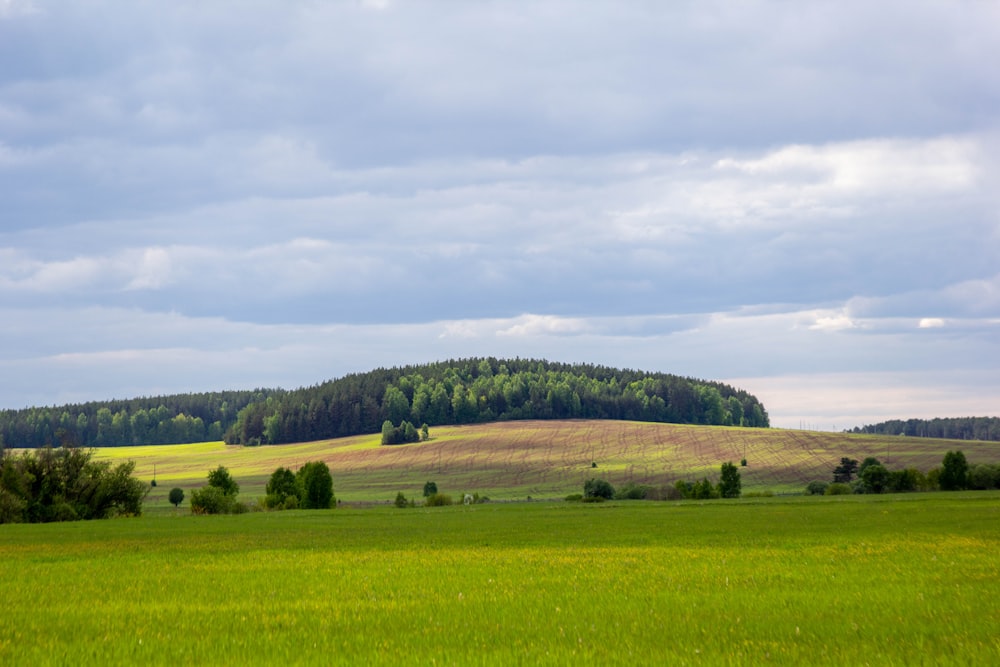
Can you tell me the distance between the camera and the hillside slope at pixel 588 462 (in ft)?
477

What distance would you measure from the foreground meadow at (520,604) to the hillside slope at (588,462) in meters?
104

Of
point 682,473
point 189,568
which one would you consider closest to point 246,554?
point 189,568

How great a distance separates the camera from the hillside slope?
145500mm

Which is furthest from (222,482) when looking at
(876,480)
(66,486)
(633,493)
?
(876,480)

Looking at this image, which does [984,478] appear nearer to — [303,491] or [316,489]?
[316,489]

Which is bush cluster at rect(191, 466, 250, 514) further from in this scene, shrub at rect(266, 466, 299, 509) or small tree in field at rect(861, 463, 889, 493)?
small tree in field at rect(861, 463, 889, 493)

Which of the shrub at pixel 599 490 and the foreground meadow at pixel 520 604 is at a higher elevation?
the foreground meadow at pixel 520 604

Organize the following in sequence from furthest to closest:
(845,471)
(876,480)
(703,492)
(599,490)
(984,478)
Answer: (845,471) < (599,490) < (876,480) < (703,492) < (984,478)

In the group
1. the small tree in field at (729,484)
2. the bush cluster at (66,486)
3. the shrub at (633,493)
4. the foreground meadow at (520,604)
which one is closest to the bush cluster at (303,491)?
the bush cluster at (66,486)

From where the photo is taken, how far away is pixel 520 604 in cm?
1708

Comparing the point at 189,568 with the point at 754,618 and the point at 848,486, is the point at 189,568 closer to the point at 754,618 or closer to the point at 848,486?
the point at 754,618

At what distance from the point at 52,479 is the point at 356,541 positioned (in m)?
59.7

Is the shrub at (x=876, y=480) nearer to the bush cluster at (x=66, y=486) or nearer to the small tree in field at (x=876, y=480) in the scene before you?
the small tree in field at (x=876, y=480)

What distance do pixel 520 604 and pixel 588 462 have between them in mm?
152597
